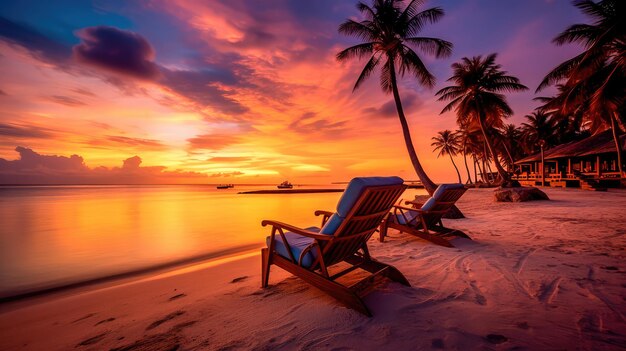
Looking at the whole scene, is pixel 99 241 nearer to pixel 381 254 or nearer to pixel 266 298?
pixel 266 298

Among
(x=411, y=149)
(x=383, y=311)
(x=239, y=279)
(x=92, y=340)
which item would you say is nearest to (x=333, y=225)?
(x=383, y=311)

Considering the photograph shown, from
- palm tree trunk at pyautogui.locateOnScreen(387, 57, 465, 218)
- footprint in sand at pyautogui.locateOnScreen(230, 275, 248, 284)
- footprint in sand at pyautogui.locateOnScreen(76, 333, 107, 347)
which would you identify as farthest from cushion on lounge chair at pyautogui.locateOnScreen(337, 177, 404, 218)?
palm tree trunk at pyautogui.locateOnScreen(387, 57, 465, 218)

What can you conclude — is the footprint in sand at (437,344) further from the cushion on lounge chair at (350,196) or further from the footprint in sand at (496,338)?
the cushion on lounge chair at (350,196)

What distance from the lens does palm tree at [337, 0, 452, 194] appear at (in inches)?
500

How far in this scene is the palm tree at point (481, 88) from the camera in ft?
69.8

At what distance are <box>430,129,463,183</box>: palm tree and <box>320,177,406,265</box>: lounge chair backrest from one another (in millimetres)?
54473

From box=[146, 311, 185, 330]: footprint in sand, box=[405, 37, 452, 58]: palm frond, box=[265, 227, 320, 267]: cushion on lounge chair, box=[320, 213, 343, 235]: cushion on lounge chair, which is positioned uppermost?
box=[405, 37, 452, 58]: palm frond

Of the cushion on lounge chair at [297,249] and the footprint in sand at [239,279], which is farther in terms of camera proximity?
the footprint in sand at [239,279]

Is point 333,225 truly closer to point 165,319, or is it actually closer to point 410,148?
point 165,319

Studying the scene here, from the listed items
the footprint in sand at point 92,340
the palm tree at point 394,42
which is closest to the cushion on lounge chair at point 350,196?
the footprint in sand at point 92,340

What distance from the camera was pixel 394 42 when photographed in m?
12.6

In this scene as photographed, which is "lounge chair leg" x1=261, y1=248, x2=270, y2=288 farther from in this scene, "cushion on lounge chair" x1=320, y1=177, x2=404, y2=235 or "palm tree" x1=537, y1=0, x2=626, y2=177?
"palm tree" x1=537, y1=0, x2=626, y2=177

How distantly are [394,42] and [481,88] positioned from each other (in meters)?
14.2

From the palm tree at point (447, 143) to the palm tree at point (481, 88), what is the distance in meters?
29.9
